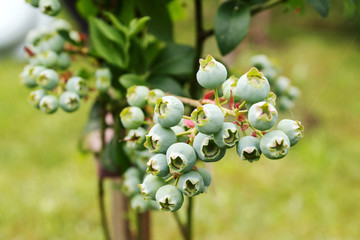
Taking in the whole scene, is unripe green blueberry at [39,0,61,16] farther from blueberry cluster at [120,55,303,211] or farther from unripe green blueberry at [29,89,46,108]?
blueberry cluster at [120,55,303,211]

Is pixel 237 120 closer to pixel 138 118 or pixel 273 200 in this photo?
pixel 138 118

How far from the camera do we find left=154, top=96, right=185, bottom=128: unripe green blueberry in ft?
1.40

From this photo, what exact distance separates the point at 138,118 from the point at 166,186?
11 centimetres

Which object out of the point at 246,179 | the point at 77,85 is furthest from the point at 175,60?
the point at 246,179

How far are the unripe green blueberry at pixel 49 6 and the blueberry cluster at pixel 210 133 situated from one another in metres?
0.29

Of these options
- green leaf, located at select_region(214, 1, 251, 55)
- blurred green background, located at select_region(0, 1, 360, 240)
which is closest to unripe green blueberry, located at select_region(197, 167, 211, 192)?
green leaf, located at select_region(214, 1, 251, 55)

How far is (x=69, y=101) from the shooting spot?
63 cm

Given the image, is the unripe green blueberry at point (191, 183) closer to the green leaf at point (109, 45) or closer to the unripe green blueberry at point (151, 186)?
the unripe green blueberry at point (151, 186)

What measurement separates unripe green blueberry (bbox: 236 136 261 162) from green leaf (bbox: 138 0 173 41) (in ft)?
1.21

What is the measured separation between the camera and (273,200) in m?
1.95

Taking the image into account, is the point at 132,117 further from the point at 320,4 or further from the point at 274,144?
the point at 320,4

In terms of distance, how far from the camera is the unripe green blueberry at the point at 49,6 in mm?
622

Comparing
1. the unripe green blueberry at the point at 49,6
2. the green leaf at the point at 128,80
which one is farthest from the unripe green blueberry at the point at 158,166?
the unripe green blueberry at the point at 49,6

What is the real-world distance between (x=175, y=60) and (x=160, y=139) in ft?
1.11
